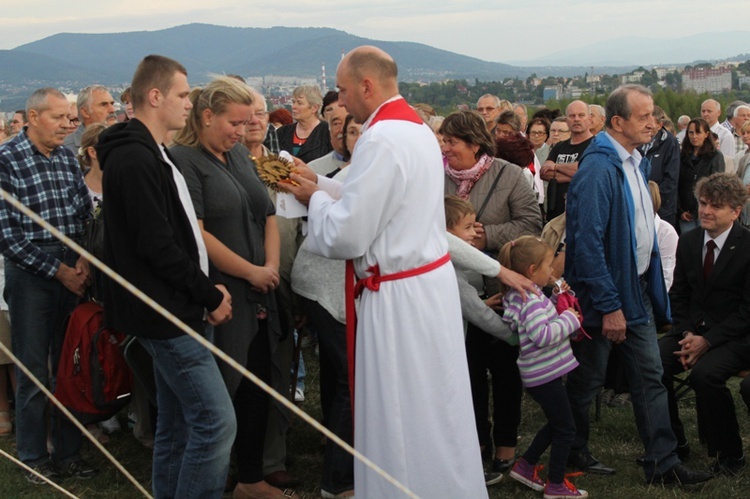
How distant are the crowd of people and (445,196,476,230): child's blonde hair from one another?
0.05 ft

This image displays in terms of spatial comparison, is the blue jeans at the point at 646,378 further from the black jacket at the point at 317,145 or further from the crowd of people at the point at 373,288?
the black jacket at the point at 317,145

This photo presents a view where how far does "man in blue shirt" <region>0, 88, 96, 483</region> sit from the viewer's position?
5.34 meters

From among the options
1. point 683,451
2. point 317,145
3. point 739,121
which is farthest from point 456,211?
point 739,121

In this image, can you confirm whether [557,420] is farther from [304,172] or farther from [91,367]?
[91,367]

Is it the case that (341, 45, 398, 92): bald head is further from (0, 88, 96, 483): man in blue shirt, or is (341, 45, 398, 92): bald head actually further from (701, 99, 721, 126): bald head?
(701, 99, 721, 126): bald head

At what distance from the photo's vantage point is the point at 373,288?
13.5 ft

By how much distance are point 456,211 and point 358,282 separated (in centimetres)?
119

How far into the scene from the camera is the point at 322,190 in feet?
14.5

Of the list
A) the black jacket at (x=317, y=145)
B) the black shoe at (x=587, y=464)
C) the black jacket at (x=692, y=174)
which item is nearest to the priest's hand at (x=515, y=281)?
the black shoe at (x=587, y=464)

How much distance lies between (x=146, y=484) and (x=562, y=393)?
2.52 meters

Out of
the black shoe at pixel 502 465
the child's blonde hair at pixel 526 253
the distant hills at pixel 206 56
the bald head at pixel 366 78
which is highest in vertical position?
the bald head at pixel 366 78

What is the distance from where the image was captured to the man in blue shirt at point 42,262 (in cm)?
534

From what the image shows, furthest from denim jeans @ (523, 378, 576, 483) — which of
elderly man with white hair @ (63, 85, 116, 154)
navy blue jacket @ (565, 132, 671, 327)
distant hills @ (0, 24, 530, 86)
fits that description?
distant hills @ (0, 24, 530, 86)

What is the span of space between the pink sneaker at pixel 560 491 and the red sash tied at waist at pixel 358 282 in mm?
1461
